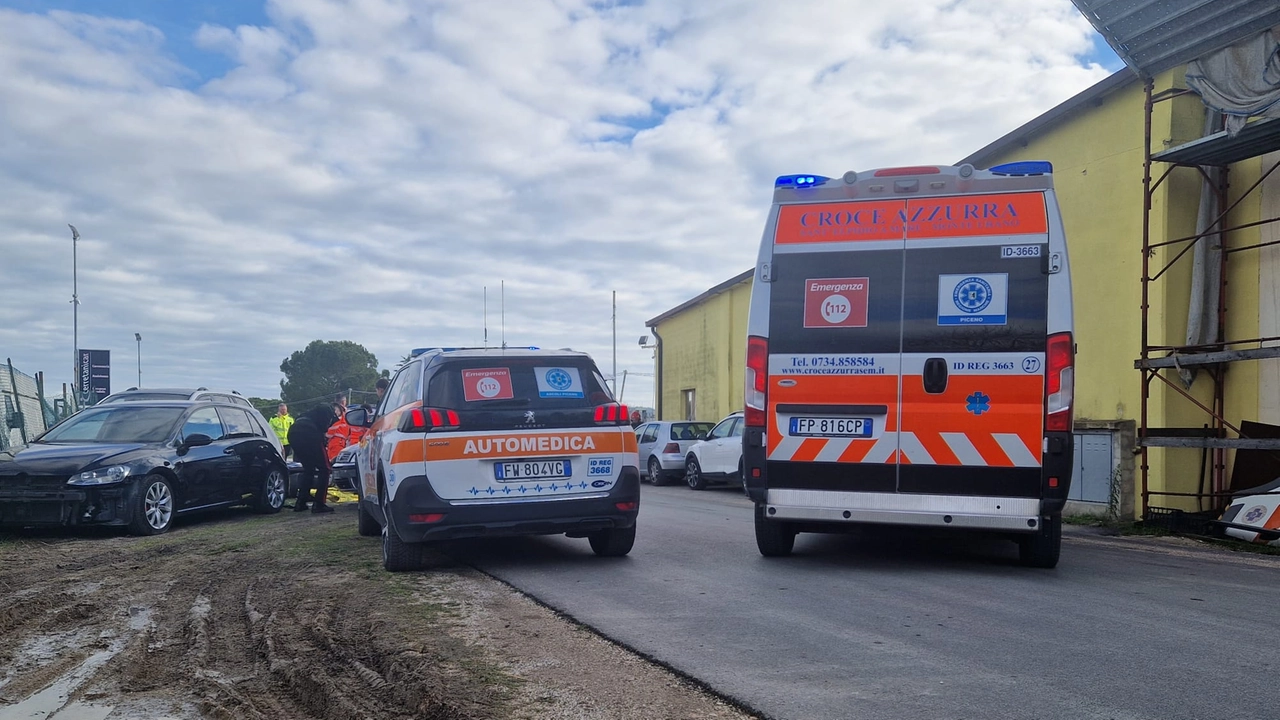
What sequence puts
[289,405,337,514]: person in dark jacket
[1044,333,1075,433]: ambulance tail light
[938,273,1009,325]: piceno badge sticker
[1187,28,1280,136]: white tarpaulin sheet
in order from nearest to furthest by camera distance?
[1044,333,1075,433]: ambulance tail light < [938,273,1009,325]: piceno badge sticker < [1187,28,1280,136]: white tarpaulin sheet < [289,405,337,514]: person in dark jacket

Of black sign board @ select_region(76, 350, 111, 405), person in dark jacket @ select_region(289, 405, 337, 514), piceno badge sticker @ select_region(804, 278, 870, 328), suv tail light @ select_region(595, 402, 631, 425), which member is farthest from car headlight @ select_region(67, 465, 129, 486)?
black sign board @ select_region(76, 350, 111, 405)

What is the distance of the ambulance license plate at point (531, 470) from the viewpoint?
24.9 ft

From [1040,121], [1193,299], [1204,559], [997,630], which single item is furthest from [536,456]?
[1040,121]

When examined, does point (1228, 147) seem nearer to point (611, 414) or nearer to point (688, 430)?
point (611, 414)

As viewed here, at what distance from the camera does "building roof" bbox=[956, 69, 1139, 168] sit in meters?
13.1

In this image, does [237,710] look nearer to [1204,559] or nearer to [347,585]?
[347,585]

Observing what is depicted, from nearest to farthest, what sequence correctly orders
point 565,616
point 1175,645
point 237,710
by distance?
point 237,710 < point 1175,645 < point 565,616

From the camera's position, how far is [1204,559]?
884 cm

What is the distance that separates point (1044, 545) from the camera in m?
7.43

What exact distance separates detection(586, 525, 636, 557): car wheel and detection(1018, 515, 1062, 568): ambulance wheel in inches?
120

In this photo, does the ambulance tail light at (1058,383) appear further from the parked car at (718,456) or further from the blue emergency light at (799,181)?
the parked car at (718,456)

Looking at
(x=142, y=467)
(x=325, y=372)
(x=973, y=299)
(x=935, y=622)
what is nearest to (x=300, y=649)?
(x=935, y=622)

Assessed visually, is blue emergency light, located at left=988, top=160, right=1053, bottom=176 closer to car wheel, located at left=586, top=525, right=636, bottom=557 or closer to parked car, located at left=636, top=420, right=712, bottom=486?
car wheel, located at left=586, top=525, right=636, bottom=557

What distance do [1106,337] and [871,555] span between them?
6.81 metres
